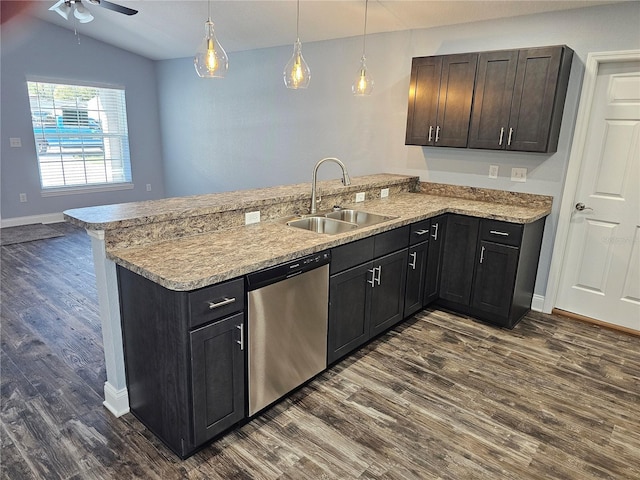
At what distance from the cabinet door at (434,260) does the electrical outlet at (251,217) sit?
1.47 metres

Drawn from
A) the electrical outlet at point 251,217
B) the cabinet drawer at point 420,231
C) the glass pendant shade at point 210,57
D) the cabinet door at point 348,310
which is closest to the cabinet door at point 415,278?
the cabinet drawer at point 420,231

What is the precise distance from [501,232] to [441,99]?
1258mm

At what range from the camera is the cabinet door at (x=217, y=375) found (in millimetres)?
1841

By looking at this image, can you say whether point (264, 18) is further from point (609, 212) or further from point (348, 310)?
point (609, 212)

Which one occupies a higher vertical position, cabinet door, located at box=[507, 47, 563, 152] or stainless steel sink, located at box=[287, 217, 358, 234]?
cabinet door, located at box=[507, 47, 563, 152]

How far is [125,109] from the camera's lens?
6992 millimetres

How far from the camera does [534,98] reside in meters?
3.11

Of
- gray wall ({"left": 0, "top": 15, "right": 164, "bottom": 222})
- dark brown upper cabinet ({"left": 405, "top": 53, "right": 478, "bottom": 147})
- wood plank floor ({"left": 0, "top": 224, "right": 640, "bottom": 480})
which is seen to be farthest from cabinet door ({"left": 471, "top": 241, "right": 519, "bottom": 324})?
gray wall ({"left": 0, "top": 15, "right": 164, "bottom": 222})

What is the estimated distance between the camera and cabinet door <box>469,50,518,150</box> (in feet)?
10.5

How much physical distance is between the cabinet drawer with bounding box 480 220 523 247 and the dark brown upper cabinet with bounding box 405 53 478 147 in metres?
0.74

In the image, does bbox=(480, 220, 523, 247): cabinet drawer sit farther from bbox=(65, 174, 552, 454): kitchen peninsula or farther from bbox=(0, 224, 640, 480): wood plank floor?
bbox=(0, 224, 640, 480): wood plank floor

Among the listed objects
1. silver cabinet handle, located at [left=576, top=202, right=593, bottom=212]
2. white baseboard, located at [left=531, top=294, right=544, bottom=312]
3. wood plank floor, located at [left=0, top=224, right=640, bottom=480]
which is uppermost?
silver cabinet handle, located at [left=576, top=202, right=593, bottom=212]

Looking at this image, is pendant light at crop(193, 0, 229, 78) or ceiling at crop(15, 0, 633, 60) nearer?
pendant light at crop(193, 0, 229, 78)

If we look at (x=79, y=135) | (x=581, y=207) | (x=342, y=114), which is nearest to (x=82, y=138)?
(x=79, y=135)
